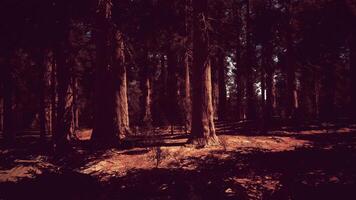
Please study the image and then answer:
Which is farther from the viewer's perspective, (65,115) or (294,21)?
(294,21)

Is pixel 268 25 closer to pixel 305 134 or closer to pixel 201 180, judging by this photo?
pixel 305 134

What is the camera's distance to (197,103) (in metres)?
11.2

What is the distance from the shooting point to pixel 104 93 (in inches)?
484

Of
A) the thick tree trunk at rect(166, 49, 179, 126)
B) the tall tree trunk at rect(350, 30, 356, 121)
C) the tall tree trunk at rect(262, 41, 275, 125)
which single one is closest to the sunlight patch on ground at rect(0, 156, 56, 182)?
the thick tree trunk at rect(166, 49, 179, 126)

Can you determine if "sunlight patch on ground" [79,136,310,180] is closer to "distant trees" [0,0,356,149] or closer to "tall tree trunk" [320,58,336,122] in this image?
"distant trees" [0,0,356,149]

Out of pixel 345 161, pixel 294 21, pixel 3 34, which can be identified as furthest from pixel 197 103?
pixel 294 21

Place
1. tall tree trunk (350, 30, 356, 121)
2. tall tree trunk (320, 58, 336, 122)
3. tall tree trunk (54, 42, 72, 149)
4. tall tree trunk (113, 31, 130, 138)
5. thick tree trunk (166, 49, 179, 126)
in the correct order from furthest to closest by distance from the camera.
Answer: thick tree trunk (166, 49, 179, 126)
tall tree trunk (320, 58, 336, 122)
tall tree trunk (350, 30, 356, 121)
tall tree trunk (113, 31, 130, 138)
tall tree trunk (54, 42, 72, 149)

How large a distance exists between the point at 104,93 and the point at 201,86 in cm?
404

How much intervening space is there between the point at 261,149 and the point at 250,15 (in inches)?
665

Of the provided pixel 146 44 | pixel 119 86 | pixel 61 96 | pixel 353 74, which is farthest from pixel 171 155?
pixel 353 74

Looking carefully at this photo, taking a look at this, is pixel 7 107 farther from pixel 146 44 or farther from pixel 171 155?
pixel 171 155

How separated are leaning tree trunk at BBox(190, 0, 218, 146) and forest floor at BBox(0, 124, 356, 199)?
1.87ft

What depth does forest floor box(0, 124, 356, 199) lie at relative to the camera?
6863mm

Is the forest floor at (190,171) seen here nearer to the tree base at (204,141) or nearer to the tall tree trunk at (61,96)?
the tree base at (204,141)
